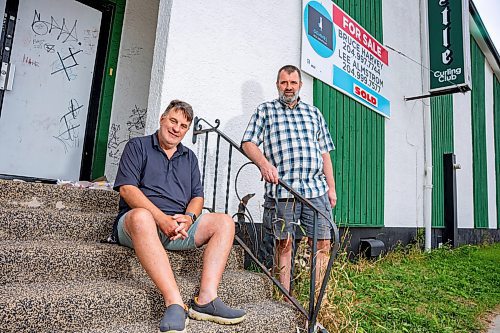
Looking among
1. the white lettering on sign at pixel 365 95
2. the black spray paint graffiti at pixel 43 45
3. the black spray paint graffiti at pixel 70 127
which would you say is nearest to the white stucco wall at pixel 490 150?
the white lettering on sign at pixel 365 95

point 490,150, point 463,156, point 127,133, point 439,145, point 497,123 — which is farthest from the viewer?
point 497,123

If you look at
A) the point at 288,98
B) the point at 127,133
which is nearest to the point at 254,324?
the point at 288,98

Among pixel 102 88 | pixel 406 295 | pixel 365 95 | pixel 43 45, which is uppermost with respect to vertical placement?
pixel 365 95

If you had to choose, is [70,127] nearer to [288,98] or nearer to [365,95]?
[288,98]

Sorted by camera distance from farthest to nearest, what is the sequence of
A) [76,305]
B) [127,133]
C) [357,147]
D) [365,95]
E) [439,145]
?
[439,145] → [365,95] → [357,147] → [127,133] → [76,305]

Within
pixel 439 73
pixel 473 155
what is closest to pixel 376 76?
pixel 439 73

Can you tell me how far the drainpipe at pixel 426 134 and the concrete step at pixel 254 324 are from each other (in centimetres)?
422

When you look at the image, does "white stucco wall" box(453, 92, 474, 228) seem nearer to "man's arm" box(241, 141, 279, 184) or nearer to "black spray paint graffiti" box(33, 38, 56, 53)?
"man's arm" box(241, 141, 279, 184)

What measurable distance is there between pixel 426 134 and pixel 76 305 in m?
5.82

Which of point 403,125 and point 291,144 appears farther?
point 403,125

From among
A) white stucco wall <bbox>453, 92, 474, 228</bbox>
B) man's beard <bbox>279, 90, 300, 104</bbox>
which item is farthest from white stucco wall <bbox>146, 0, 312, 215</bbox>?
white stucco wall <bbox>453, 92, 474, 228</bbox>

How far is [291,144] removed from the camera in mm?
2580

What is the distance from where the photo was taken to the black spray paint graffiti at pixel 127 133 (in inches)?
147

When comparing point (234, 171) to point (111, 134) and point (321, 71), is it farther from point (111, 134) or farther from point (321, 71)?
point (321, 71)
